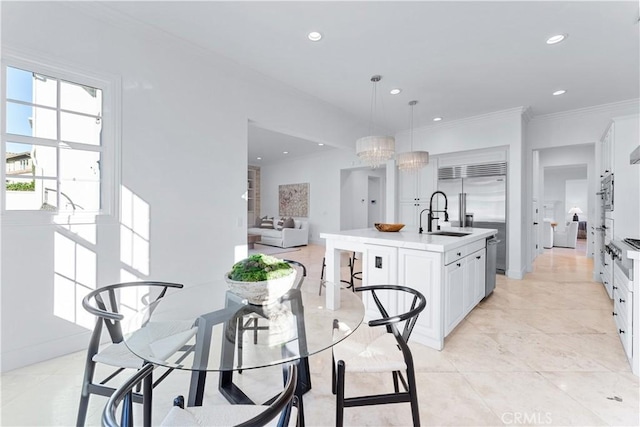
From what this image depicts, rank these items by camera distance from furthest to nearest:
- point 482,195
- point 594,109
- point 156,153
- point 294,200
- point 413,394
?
1. point 294,200
2. point 482,195
3. point 594,109
4. point 156,153
5. point 413,394

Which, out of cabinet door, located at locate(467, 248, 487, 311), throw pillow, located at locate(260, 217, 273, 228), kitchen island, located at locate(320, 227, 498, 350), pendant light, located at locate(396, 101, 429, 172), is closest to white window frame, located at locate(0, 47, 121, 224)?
kitchen island, located at locate(320, 227, 498, 350)

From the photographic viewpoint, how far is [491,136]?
4.87 m

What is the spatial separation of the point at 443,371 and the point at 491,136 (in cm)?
428

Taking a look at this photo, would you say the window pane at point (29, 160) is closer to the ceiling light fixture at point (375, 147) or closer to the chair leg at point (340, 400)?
the chair leg at point (340, 400)

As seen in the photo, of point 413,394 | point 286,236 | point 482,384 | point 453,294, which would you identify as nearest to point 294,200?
point 286,236

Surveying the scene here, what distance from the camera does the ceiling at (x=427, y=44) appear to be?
2.34m

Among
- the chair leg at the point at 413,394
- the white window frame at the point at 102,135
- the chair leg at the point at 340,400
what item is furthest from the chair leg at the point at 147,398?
the white window frame at the point at 102,135

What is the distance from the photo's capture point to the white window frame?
80.2 inches

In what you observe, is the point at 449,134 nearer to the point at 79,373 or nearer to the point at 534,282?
the point at 534,282

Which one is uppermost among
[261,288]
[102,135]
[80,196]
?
[102,135]

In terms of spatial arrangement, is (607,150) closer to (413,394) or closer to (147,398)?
(413,394)

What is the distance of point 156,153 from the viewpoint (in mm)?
2664

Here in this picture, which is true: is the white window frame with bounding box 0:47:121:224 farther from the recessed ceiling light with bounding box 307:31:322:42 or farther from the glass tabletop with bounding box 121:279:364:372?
the recessed ceiling light with bounding box 307:31:322:42

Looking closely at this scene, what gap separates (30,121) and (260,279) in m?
2.32
